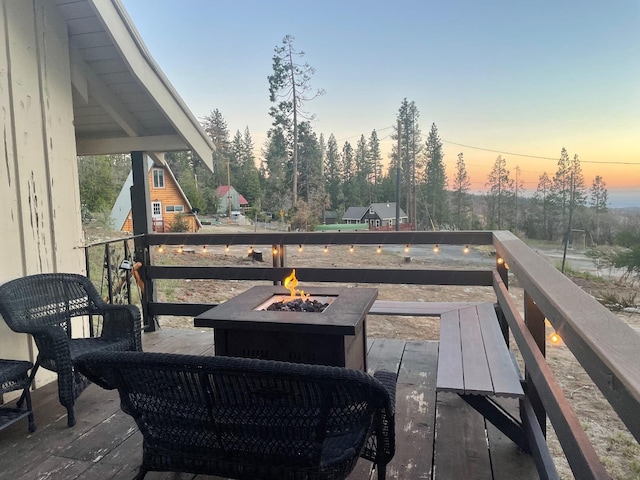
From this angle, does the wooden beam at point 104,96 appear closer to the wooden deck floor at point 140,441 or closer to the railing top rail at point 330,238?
the railing top rail at point 330,238

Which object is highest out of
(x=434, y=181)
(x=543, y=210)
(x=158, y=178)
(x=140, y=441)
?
(x=158, y=178)

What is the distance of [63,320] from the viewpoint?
109 inches

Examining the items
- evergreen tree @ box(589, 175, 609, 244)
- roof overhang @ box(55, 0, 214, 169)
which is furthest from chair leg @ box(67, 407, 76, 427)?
evergreen tree @ box(589, 175, 609, 244)

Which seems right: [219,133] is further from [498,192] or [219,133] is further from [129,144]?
[129,144]

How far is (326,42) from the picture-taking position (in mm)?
18719

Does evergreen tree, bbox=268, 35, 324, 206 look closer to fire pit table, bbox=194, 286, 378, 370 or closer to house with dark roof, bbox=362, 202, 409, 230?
house with dark roof, bbox=362, 202, 409, 230

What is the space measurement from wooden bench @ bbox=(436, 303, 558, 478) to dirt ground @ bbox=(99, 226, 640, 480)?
1.14ft

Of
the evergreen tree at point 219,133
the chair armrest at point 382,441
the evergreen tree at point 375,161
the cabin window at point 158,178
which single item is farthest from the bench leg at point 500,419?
the evergreen tree at point 219,133

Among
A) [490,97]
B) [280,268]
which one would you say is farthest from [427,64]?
[280,268]

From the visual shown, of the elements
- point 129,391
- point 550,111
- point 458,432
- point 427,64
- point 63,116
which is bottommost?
point 458,432

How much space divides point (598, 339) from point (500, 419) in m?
1.27

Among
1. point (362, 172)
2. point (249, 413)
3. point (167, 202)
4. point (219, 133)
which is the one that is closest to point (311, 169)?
point (362, 172)

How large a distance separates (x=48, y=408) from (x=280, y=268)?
1.93 m

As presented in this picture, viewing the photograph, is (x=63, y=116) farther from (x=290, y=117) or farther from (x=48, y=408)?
(x=290, y=117)
